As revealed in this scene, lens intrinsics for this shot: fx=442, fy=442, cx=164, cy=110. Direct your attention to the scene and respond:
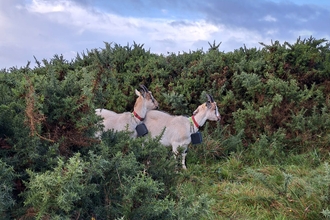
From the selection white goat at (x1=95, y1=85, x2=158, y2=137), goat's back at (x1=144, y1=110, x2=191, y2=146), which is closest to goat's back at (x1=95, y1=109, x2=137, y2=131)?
white goat at (x1=95, y1=85, x2=158, y2=137)

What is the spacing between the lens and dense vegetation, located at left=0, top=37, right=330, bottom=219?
10.2 ft

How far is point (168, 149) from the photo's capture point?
6.36 m

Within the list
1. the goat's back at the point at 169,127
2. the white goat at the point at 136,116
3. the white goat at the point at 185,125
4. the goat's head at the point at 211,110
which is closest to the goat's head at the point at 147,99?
the white goat at the point at 136,116

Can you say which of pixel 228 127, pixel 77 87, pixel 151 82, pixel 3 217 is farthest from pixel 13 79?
pixel 151 82

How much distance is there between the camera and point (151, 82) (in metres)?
10.3

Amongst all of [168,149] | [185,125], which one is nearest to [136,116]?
[185,125]

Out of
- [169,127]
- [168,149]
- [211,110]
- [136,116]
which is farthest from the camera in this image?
[136,116]

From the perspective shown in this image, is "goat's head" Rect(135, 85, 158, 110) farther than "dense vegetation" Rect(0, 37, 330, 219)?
Yes

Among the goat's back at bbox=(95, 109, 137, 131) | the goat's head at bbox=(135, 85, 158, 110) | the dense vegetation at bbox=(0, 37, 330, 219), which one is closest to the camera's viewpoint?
the dense vegetation at bbox=(0, 37, 330, 219)

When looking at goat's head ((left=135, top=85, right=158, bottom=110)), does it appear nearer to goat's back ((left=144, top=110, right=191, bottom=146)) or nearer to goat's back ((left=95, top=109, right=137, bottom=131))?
goat's back ((left=144, top=110, right=191, bottom=146))

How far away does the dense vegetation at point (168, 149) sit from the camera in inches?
122

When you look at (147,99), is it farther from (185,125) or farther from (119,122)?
(185,125)

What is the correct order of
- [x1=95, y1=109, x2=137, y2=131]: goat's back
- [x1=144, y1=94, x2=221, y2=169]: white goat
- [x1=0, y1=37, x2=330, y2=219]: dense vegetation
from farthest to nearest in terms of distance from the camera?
[x1=95, y1=109, x2=137, y2=131]: goat's back, [x1=144, y1=94, x2=221, y2=169]: white goat, [x1=0, y1=37, x2=330, y2=219]: dense vegetation

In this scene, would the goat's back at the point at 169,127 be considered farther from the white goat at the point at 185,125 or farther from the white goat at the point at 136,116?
the white goat at the point at 136,116
